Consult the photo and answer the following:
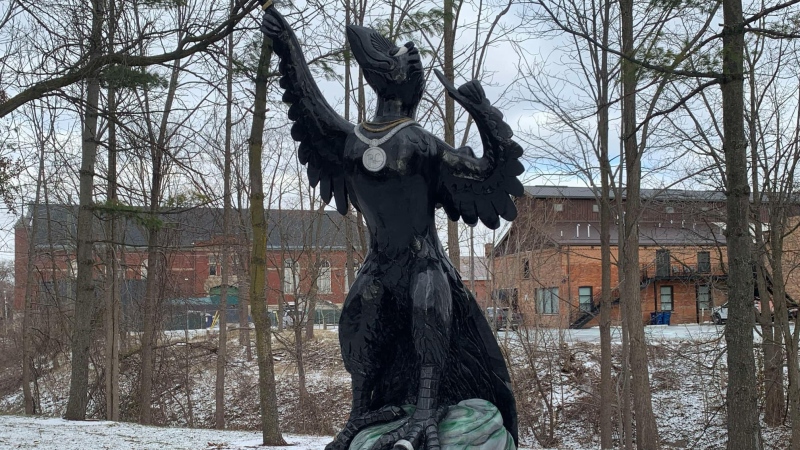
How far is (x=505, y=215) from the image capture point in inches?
142

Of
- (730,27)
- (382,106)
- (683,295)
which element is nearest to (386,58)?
(382,106)

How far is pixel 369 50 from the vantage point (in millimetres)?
3555

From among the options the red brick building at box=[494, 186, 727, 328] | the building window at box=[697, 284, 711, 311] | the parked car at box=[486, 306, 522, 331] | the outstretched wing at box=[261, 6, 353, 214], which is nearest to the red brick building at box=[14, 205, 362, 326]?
the parked car at box=[486, 306, 522, 331]

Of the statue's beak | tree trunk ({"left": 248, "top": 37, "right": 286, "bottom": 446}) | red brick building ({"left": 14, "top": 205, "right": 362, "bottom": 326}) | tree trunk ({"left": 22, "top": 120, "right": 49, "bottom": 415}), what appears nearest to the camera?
the statue's beak

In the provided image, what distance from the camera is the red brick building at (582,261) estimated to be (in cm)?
1588

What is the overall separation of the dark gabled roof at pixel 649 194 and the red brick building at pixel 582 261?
0.23ft

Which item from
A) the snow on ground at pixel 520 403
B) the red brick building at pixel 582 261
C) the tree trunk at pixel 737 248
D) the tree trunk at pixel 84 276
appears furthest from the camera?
the red brick building at pixel 582 261

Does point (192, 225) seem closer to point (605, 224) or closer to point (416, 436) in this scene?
point (605, 224)

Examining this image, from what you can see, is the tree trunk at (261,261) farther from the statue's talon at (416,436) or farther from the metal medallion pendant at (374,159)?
the statue's talon at (416,436)

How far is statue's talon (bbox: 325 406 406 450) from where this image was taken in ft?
11.0

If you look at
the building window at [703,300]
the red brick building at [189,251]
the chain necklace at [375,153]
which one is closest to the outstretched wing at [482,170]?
the chain necklace at [375,153]

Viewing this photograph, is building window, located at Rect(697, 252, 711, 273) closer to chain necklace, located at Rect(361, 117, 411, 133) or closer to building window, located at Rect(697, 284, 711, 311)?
building window, located at Rect(697, 284, 711, 311)

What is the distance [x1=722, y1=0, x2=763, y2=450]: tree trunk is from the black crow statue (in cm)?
306

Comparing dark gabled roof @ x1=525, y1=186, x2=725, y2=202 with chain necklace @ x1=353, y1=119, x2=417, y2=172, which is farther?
dark gabled roof @ x1=525, y1=186, x2=725, y2=202
